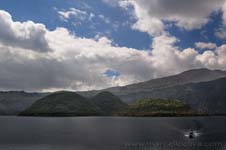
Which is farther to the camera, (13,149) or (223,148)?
(13,149)

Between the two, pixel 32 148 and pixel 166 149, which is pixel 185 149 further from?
pixel 32 148

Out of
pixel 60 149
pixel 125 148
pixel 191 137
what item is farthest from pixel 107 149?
pixel 191 137

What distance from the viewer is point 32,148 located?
516ft

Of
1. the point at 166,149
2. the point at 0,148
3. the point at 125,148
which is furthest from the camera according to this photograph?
the point at 0,148

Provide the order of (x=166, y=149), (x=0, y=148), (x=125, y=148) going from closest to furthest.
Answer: (x=166, y=149)
(x=125, y=148)
(x=0, y=148)

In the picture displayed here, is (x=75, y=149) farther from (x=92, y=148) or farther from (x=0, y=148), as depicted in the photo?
(x=0, y=148)

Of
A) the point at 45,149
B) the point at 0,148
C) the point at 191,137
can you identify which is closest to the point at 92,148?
the point at 45,149

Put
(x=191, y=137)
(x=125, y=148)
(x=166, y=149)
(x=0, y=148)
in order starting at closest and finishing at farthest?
(x=166, y=149), (x=125, y=148), (x=0, y=148), (x=191, y=137)

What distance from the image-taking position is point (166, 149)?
137 meters

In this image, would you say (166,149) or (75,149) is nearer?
(166,149)

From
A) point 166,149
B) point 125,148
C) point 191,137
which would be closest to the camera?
point 166,149

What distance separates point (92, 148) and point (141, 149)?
81.8ft

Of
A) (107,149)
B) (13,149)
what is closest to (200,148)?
(107,149)

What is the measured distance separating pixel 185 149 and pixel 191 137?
2319 inches
